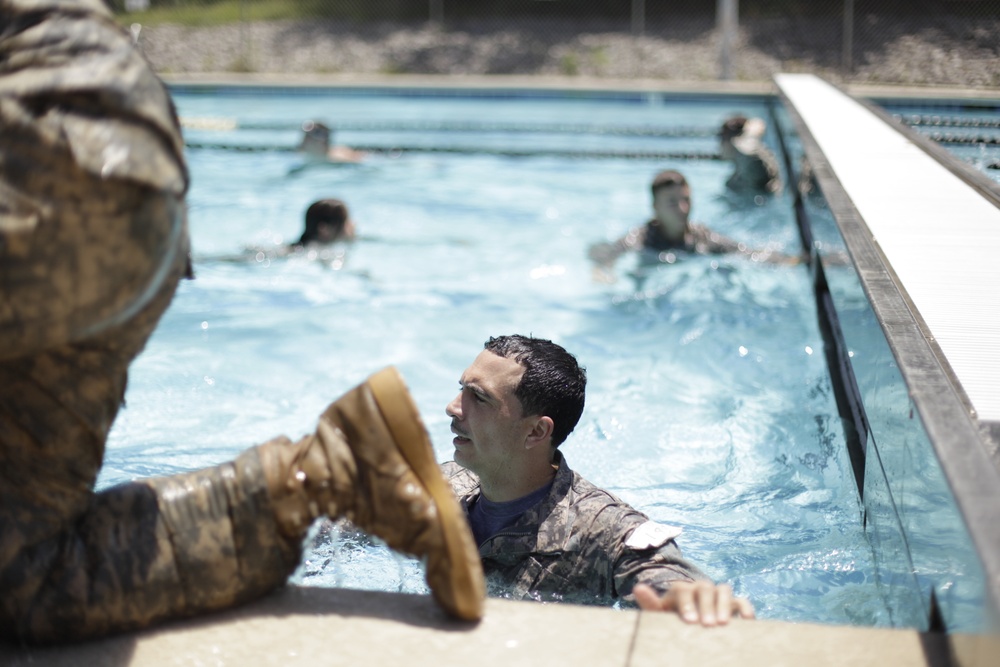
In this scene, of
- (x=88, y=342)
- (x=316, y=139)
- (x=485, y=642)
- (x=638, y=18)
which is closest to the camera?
(x=88, y=342)

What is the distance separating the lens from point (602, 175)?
35.9ft

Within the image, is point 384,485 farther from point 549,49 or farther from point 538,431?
point 549,49

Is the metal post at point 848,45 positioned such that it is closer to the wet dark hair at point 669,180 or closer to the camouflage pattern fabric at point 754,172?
the camouflage pattern fabric at point 754,172

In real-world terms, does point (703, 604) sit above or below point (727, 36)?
below

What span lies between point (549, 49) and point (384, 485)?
1974cm

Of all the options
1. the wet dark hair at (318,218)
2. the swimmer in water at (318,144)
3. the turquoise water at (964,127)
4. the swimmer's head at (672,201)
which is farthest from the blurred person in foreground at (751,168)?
the swimmer in water at (318,144)

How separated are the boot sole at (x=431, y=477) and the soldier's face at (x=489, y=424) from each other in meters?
0.92

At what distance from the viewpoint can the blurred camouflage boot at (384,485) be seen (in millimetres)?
2029

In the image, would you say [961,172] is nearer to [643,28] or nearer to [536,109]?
[536,109]

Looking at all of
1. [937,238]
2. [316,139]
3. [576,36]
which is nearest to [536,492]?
[937,238]

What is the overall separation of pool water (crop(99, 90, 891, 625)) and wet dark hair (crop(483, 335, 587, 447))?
0.76 m

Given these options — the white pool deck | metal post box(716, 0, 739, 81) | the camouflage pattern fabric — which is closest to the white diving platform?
the white pool deck

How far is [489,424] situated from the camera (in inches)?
118

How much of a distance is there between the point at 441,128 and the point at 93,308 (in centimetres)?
1163
